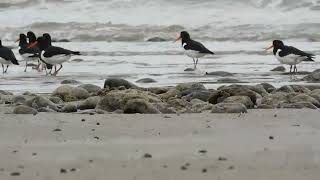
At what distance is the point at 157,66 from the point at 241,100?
19.0ft

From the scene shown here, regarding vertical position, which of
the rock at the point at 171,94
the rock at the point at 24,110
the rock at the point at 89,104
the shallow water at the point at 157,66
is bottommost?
the shallow water at the point at 157,66

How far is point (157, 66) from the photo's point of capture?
12.4 metres

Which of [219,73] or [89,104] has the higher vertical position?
[89,104]

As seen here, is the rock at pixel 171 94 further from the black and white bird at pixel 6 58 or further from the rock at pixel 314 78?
the black and white bird at pixel 6 58

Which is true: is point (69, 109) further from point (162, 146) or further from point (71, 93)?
point (162, 146)

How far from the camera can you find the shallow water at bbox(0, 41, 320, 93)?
10.4 m

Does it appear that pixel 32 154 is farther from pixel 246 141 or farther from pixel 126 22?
pixel 126 22

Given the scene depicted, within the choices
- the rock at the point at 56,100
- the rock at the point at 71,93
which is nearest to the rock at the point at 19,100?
the rock at the point at 56,100

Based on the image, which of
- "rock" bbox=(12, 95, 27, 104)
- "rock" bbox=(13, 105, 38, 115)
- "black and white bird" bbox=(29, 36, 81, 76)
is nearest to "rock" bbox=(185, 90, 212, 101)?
"rock" bbox=(12, 95, 27, 104)

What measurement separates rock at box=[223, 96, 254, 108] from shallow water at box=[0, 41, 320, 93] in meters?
2.84

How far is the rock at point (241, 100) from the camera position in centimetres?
660

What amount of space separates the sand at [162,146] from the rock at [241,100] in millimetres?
629

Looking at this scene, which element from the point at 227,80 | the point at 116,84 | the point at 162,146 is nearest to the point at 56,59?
the point at 227,80

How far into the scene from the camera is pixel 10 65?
532 inches
